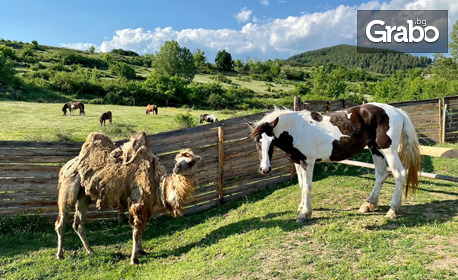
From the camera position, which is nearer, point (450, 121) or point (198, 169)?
point (198, 169)

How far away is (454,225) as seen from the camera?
475cm

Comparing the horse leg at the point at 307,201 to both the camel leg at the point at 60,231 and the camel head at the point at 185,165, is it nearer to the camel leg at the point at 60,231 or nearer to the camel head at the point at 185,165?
the camel head at the point at 185,165

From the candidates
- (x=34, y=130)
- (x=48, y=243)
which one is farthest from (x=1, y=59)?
(x=48, y=243)

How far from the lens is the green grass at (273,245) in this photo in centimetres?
387

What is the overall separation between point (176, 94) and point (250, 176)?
4276 centimetres

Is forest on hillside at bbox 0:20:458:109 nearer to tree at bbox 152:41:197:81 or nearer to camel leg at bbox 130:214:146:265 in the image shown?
tree at bbox 152:41:197:81

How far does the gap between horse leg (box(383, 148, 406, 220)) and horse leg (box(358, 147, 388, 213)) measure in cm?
39

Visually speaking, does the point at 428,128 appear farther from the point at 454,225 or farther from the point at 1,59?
the point at 1,59

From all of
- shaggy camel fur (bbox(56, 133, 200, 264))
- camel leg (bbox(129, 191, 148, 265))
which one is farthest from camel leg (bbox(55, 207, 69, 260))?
camel leg (bbox(129, 191, 148, 265))

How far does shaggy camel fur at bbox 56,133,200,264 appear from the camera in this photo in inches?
190

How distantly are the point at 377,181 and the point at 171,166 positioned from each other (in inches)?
184

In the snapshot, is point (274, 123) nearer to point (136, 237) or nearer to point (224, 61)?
point (136, 237)

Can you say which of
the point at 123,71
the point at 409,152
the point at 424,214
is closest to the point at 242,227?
the point at 424,214

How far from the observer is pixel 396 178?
5.40 metres
